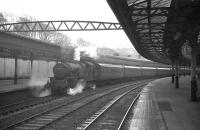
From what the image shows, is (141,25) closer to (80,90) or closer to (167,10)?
(167,10)

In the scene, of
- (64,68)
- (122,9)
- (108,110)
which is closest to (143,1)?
(122,9)

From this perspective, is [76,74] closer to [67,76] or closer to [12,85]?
[67,76]

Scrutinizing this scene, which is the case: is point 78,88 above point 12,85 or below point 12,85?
below

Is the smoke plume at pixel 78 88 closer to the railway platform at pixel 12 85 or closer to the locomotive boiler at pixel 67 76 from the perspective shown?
the locomotive boiler at pixel 67 76

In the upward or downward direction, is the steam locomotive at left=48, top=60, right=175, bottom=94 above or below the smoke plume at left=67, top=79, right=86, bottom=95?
above

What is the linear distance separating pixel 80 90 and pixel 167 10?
1640 cm

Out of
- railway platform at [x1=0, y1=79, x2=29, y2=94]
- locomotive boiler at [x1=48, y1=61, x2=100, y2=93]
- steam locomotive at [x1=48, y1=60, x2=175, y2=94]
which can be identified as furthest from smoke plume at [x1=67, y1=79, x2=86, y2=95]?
railway platform at [x1=0, y1=79, x2=29, y2=94]

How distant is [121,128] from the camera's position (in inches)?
449

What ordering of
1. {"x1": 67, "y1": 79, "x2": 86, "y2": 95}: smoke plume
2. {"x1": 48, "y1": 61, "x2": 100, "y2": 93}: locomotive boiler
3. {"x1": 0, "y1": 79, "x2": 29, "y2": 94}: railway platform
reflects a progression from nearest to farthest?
{"x1": 0, "y1": 79, "x2": 29, "y2": 94}: railway platform → {"x1": 48, "y1": 61, "x2": 100, "y2": 93}: locomotive boiler → {"x1": 67, "y1": 79, "x2": 86, "y2": 95}: smoke plume

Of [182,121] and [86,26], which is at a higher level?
[86,26]

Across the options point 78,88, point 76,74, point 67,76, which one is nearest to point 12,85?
point 67,76

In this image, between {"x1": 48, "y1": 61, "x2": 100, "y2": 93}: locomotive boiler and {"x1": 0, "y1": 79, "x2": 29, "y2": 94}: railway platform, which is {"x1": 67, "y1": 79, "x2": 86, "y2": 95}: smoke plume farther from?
{"x1": 0, "y1": 79, "x2": 29, "y2": 94}: railway platform

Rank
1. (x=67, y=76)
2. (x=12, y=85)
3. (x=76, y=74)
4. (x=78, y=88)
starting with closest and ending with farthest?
(x=12, y=85) < (x=67, y=76) < (x=76, y=74) < (x=78, y=88)

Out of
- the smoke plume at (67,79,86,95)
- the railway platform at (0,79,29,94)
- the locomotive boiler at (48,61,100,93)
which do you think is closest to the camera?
the railway platform at (0,79,29,94)
